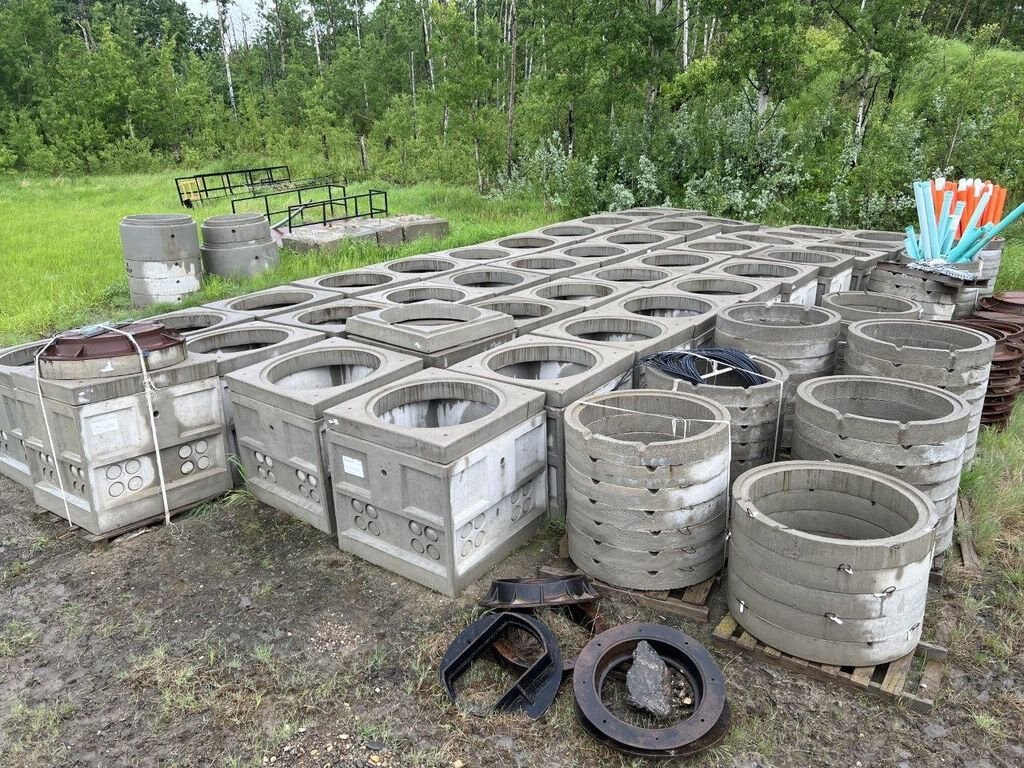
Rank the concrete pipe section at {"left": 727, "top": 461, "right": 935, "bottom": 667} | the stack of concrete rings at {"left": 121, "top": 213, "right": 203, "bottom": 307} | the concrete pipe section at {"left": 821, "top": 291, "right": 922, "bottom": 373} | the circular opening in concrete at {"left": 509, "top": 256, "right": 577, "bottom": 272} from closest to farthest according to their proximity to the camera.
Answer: the concrete pipe section at {"left": 727, "top": 461, "right": 935, "bottom": 667}
the concrete pipe section at {"left": 821, "top": 291, "right": 922, "bottom": 373}
the circular opening in concrete at {"left": 509, "top": 256, "right": 577, "bottom": 272}
the stack of concrete rings at {"left": 121, "top": 213, "right": 203, "bottom": 307}

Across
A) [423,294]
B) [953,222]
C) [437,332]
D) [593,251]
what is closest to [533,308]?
[423,294]

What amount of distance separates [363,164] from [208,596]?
24134 millimetres

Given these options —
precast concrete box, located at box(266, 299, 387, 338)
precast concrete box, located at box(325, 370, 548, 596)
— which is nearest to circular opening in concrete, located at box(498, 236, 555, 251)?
precast concrete box, located at box(266, 299, 387, 338)

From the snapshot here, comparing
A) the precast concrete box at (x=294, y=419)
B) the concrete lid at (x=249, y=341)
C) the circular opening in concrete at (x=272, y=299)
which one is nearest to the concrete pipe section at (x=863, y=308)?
the precast concrete box at (x=294, y=419)

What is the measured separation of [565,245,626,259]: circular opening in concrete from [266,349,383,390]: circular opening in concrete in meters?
4.64

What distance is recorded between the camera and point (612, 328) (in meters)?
7.06

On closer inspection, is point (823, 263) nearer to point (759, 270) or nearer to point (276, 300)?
point (759, 270)

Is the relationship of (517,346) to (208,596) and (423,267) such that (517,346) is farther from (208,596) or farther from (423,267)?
(423,267)

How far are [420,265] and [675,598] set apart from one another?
669 cm

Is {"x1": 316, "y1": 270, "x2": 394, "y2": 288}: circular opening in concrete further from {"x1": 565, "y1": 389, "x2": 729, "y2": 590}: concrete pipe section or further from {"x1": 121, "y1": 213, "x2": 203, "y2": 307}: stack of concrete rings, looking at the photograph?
{"x1": 565, "y1": 389, "x2": 729, "y2": 590}: concrete pipe section

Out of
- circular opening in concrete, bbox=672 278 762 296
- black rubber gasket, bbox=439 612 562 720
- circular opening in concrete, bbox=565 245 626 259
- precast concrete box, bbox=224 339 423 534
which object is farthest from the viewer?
circular opening in concrete, bbox=565 245 626 259

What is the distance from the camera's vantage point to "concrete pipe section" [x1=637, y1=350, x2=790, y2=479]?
5156 mm

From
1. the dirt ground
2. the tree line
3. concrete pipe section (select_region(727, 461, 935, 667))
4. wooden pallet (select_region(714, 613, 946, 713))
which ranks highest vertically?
the tree line

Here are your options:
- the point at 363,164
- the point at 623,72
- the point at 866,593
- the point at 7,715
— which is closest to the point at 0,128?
the point at 363,164
